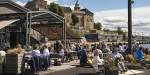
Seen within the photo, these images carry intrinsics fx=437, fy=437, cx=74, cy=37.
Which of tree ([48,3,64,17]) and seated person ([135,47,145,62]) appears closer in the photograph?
seated person ([135,47,145,62])

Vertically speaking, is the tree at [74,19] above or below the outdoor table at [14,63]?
above

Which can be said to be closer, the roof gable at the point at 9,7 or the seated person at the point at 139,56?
the seated person at the point at 139,56

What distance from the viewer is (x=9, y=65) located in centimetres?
1867

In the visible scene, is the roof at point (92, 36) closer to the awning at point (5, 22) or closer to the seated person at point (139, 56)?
the awning at point (5, 22)

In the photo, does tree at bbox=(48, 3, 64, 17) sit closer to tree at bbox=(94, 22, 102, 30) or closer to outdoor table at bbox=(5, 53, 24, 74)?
tree at bbox=(94, 22, 102, 30)

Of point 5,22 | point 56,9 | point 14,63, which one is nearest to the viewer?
point 14,63

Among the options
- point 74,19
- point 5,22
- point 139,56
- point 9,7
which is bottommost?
point 139,56

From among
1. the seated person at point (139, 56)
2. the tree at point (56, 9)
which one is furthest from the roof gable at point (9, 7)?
the tree at point (56, 9)

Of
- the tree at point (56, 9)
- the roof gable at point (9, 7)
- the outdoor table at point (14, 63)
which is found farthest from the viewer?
the tree at point (56, 9)

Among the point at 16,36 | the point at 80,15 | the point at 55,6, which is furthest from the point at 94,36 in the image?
the point at 16,36

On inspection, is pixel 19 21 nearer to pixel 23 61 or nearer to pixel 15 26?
pixel 15 26

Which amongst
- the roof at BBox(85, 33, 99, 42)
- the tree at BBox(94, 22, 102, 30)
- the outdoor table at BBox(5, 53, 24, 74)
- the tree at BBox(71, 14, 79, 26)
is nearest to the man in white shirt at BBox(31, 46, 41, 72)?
the outdoor table at BBox(5, 53, 24, 74)

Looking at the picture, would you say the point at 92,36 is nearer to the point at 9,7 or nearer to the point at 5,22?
the point at 9,7

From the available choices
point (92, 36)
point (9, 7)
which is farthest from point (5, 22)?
point (92, 36)
